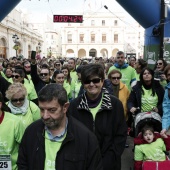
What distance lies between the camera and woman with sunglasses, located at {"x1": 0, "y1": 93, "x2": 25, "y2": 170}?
249cm

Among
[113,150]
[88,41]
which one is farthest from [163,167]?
[88,41]

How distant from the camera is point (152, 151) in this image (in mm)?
3461

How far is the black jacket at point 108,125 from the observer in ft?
7.65

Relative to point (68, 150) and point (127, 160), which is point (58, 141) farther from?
point (127, 160)

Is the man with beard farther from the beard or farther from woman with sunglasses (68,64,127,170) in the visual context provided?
woman with sunglasses (68,64,127,170)

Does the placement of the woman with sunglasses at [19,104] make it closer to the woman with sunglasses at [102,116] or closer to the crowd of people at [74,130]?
the crowd of people at [74,130]

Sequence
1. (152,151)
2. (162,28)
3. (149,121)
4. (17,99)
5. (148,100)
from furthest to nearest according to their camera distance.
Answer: (162,28) < (148,100) < (149,121) < (152,151) < (17,99)

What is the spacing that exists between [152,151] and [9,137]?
198 centimetres

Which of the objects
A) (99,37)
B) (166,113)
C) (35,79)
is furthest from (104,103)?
(99,37)

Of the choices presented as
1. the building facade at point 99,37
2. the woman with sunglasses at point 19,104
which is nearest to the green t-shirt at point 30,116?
the woman with sunglasses at point 19,104

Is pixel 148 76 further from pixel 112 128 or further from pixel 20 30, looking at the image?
pixel 20 30

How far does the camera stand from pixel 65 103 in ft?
6.00

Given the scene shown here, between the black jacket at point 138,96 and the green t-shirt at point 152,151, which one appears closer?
the green t-shirt at point 152,151

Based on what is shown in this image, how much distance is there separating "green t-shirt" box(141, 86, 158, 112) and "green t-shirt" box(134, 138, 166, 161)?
712 millimetres
